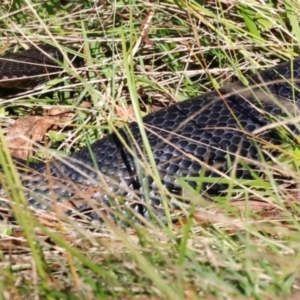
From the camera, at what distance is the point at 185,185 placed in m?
2.19

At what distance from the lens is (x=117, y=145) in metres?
2.58

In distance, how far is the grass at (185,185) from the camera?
5.22 feet

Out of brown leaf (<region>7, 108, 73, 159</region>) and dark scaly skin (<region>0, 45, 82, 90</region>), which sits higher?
dark scaly skin (<region>0, 45, 82, 90</region>)

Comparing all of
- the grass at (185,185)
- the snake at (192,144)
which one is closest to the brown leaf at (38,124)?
the grass at (185,185)

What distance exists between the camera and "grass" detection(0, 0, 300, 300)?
1.59 m

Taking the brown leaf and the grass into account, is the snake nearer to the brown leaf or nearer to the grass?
the grass

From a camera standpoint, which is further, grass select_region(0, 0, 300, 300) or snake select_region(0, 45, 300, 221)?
snake select_region(0, 45, 300, 221)

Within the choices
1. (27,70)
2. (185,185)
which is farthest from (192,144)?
(27,70)

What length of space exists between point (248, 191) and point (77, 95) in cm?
129

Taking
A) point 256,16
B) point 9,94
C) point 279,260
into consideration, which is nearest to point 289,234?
point 279,260

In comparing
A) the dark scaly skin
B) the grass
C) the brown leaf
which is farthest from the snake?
the dark scaly skin

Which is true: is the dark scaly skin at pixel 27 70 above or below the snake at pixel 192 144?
above

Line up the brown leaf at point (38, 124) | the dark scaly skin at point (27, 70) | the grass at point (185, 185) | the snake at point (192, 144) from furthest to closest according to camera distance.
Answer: the dark scaly skin at point (27, 70) → the brown leaf at point (38, 124) → the snake at point (192, 144) → the grass at point (185, 185)

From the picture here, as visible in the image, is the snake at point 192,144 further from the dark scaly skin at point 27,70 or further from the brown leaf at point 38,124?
the dark scaly skin at point 27,70
